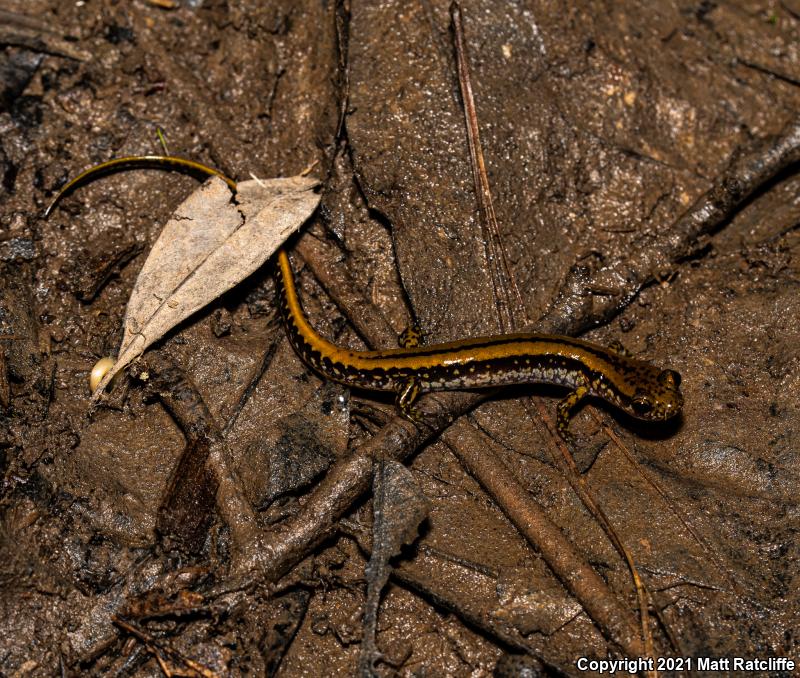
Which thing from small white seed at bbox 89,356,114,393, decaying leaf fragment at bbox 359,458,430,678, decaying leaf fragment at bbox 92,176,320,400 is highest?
decaying leaf fragment at bbox 92,176,320,400

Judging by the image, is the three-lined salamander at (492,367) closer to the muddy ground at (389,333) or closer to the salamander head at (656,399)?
the salamander head at (656,399)

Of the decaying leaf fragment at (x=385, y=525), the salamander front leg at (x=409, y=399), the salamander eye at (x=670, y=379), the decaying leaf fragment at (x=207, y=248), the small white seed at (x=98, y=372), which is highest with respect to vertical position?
the decaying leaf fragment at (x=207, y=248)

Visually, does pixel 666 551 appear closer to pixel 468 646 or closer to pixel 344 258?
pixel 468 646

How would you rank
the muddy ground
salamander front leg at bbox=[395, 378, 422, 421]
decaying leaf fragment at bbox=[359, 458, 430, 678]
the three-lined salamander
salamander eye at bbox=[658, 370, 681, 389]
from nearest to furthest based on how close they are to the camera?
decaying leaf fragment at bbox=[359, 458, 430, 678] < the muddy ground < salamander front leg at bbox=[395, 378, 422, 421] < salamander eye at bbox=[658, 370, 681, 389] < the three-lined salamander

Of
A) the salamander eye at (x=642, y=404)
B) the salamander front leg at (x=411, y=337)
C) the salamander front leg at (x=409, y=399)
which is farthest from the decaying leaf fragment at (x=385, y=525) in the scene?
the salamander eye at (x=642, y=404)

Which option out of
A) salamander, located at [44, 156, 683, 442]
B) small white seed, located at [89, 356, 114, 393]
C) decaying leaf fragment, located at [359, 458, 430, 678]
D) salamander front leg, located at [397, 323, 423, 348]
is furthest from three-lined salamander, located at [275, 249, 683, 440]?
small white seed, located at [89, 356, 114, 393]

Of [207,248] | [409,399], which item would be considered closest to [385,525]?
[409,399]

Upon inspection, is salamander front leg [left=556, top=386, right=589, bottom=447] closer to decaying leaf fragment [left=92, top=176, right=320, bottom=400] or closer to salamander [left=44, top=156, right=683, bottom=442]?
salamander [left=44, top=156, right=683, bottom=442]
